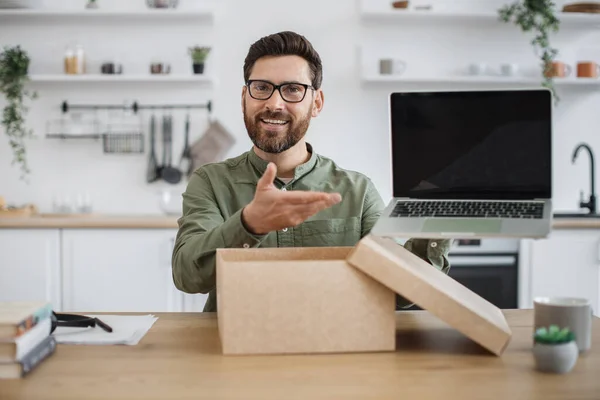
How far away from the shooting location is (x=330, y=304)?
3.96ft

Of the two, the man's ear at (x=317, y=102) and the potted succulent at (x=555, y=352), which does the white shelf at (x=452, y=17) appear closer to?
the man's ear at (x=317, y=102)

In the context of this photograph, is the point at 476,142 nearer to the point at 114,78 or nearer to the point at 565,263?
the point at 565,263

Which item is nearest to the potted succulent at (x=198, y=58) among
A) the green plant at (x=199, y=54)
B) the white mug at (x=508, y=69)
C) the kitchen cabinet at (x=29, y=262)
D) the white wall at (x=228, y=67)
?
the green plant at (x=199, y=54)

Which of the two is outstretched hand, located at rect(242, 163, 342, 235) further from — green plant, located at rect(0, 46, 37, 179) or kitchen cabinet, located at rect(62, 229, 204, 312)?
green plant, located at rect(0, 46, 37, 179)

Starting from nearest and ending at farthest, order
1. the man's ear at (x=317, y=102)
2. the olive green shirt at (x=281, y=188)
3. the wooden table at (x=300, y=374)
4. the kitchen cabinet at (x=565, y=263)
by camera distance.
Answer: the wooden table at (x=300, y=374) → the olive green shirt at (x=281, y=188) → the man's ear at (x=317, y=102) → the kitchen cabinet at (x=565, y=263)

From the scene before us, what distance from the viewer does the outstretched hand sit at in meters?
1.28

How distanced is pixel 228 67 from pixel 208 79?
0.76 ft

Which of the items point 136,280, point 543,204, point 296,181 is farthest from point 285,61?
point 136,280

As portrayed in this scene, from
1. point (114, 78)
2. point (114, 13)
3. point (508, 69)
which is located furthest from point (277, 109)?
point (508, 69)

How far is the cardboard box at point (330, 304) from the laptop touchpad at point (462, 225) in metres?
0.18

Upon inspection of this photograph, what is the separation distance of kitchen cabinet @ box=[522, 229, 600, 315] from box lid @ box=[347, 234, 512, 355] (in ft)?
7.99

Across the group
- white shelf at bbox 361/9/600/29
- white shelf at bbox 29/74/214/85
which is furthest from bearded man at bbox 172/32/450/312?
white shelf at bbox 361/9/600/29

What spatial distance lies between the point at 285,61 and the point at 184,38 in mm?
2217

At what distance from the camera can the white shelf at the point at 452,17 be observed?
3898mm
